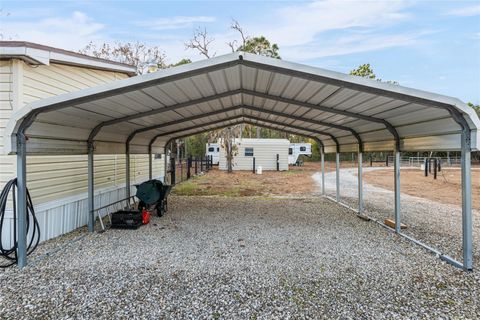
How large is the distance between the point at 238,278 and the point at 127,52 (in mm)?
19430

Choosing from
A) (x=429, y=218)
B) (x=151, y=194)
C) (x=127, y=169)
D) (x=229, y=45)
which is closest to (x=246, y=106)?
(x=151, y=194)

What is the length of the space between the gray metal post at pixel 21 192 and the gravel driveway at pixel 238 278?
0.76ft

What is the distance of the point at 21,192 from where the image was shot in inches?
142

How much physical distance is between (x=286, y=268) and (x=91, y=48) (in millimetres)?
19748

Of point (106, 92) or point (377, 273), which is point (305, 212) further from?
point (106, 92)

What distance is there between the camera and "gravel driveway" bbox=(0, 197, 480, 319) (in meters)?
2.72

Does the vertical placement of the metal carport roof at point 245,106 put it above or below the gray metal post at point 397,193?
above

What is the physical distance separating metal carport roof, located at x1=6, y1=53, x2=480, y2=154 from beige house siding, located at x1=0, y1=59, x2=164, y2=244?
24.9 inches

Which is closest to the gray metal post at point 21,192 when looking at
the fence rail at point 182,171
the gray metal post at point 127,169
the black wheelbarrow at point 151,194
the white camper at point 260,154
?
the black wheelbarrow at point 151,194

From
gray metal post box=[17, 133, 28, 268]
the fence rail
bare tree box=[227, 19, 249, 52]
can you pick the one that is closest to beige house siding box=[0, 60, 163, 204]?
gray metal post box=[17, 133, 28, 268]

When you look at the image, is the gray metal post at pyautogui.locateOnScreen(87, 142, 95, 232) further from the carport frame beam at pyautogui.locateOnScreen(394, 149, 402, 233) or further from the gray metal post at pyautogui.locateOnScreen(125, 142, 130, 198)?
the carport frame beam at pyautogui.locateOnScreen(394, 149, 402, 233)

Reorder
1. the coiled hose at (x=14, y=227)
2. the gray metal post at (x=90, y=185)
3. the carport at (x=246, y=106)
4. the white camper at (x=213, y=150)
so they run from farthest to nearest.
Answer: the white camper at (x=213, y=150)
the gray metal post at (x=90, y=185)
the coiled hose at (x=14, y=227)
the carport at (x=246, y=106)

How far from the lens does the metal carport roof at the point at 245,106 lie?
3.51m

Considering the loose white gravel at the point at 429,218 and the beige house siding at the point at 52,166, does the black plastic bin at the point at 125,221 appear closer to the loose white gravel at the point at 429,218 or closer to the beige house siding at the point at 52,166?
the beige house siding at the point at 52,166
